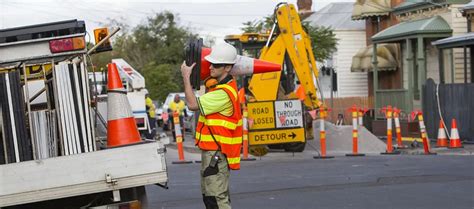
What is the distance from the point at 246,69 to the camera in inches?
302

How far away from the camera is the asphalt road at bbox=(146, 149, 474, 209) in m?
11.4

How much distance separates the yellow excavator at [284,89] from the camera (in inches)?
778

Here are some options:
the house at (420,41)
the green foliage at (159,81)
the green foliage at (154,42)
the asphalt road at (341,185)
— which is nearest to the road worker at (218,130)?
the asphalt road at (341,185)

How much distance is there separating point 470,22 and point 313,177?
1720cm

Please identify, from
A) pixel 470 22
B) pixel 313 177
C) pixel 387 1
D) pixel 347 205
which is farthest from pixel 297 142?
pixel 387 1

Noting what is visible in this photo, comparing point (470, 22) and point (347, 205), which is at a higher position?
point (470, 22)

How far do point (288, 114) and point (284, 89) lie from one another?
153 centimetres

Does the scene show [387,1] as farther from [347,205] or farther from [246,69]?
[246,69]

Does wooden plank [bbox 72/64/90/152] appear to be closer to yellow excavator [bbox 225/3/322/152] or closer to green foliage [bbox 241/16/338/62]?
yellow excavator [bbox 225/3/322/152]

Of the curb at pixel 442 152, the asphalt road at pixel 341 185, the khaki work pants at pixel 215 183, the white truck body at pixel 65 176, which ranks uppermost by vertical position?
the white truck body at pixel 65 176

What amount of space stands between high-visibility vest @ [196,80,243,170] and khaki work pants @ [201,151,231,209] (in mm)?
59

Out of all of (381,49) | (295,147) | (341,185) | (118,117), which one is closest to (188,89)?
(118,117)

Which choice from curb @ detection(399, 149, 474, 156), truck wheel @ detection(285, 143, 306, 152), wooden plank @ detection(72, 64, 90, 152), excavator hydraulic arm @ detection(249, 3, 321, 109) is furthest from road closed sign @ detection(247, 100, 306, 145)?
wooden plank @ detection(72, 64, 90, 152)

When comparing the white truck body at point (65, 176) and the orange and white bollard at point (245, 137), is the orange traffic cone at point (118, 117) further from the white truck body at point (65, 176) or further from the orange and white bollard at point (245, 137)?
the orange and white bollard at point (245, 137)
